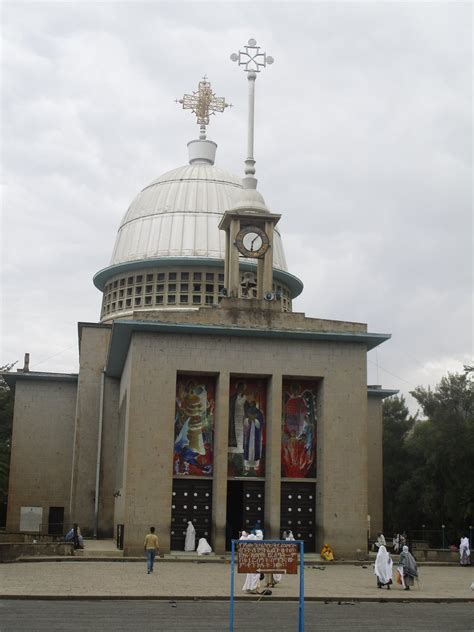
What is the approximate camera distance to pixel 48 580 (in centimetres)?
2259

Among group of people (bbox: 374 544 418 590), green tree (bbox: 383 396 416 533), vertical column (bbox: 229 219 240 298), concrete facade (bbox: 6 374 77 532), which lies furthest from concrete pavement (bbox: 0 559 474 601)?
green tree (bbox: 383 396 416 533)

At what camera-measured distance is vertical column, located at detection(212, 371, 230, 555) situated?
108 feet

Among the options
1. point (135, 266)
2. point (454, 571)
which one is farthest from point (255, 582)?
point (135, 266)

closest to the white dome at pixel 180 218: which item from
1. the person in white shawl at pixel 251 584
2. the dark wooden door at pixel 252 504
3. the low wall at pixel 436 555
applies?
the dark wooden door at pixel 252 504

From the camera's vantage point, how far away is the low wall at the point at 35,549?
100ft

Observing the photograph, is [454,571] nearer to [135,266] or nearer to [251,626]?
[251,626]

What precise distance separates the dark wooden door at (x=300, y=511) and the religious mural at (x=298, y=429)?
19.3 inches

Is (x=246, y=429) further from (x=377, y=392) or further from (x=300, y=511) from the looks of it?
(x=377, y=392)

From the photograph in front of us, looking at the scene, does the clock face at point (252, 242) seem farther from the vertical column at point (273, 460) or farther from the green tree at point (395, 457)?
the green tree at point (395, 457)

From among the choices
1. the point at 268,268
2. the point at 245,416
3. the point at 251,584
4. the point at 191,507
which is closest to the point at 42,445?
the point at 191,507

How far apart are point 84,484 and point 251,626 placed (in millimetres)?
28553

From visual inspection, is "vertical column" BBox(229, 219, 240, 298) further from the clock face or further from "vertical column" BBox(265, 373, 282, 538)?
"vertical column" BBox(265, 373, 282, 538)

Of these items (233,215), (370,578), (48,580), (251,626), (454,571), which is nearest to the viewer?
(251,626)

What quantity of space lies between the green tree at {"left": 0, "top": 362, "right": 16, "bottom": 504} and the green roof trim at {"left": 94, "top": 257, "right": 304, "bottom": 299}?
8261 millimetres
